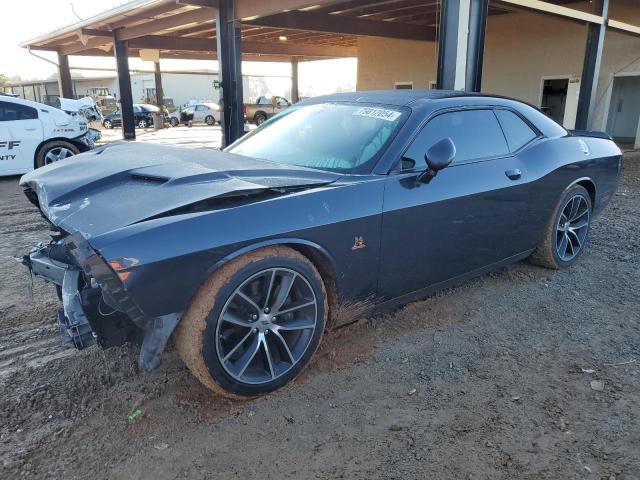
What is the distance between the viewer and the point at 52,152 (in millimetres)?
9062

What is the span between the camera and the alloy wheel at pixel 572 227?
4.39m

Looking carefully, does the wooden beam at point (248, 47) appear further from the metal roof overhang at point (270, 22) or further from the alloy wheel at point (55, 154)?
the alloy wheel at point (55, 154)

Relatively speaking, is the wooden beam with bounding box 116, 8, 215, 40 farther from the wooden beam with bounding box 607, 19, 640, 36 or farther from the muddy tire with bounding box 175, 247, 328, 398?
the muddy tire with bounding box 175, 247, 328, 398

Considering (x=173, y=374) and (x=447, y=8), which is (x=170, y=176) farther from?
(x=447, y=8)

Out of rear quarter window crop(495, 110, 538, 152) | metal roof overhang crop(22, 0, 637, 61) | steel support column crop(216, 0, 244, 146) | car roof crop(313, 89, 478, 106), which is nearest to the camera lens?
car roof crop(313, 89, 478, 106)

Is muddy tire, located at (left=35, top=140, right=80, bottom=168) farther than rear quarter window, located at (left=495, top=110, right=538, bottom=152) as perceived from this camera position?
Yes

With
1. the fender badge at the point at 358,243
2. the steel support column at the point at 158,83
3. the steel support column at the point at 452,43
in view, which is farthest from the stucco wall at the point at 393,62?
the fender badge at the point at 358,243

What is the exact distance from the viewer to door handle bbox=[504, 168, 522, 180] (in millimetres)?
3635

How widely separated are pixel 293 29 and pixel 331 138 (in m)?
11.6

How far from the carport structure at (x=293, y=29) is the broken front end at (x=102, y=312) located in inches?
239

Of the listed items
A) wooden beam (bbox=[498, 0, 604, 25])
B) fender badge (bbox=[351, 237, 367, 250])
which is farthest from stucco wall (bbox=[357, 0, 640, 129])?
fender badge (bbox=[351, 237, 367, 250])

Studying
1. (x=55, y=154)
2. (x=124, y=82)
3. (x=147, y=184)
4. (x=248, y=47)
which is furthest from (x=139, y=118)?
(x=147, y=184)

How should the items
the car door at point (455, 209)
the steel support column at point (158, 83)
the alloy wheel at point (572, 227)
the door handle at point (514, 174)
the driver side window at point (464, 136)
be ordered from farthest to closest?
the steel support column at point (158, 83) → the alloy wheel at point (572, 227) → the door handle at point (514, 174) → the driver side window at point (464, 136) → the car door at point (455, 209)

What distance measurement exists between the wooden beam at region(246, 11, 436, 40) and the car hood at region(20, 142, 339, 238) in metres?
10.4
